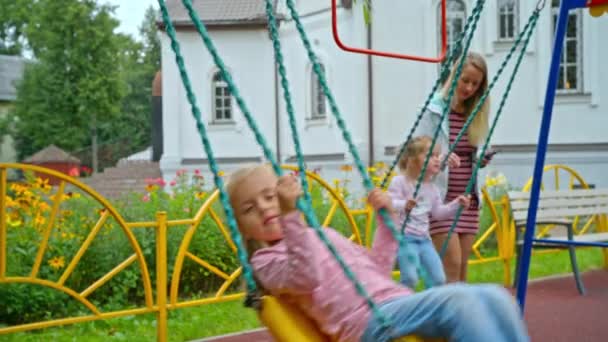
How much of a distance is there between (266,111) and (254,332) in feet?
46.6

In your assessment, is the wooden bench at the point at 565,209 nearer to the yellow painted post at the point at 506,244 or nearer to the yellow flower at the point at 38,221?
the yellow painted post at the point at 506,244

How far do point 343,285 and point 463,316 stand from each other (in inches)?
17.7

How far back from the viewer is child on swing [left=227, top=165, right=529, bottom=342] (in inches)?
76.2

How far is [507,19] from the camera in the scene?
14.5m

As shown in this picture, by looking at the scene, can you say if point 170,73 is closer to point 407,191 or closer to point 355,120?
point 355,120

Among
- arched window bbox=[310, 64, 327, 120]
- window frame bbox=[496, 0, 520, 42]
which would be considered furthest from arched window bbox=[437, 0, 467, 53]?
arched window bbox=[310, 64, 327, 120]

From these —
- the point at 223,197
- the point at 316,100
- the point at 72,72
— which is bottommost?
the point at 223,197

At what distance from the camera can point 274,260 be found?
2377 mm

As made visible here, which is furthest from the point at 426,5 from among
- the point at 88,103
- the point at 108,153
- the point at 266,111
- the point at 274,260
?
the point at 108,153

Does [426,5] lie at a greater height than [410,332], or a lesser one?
greater

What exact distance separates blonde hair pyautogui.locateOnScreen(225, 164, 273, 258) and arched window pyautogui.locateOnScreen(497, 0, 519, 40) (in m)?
12.8

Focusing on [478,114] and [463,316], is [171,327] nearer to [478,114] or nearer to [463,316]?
[478,114]

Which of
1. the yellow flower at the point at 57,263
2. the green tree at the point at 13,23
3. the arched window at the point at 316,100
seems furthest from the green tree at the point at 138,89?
the yellow flower at the point at 57,263

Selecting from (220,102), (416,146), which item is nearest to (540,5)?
(416,146)
